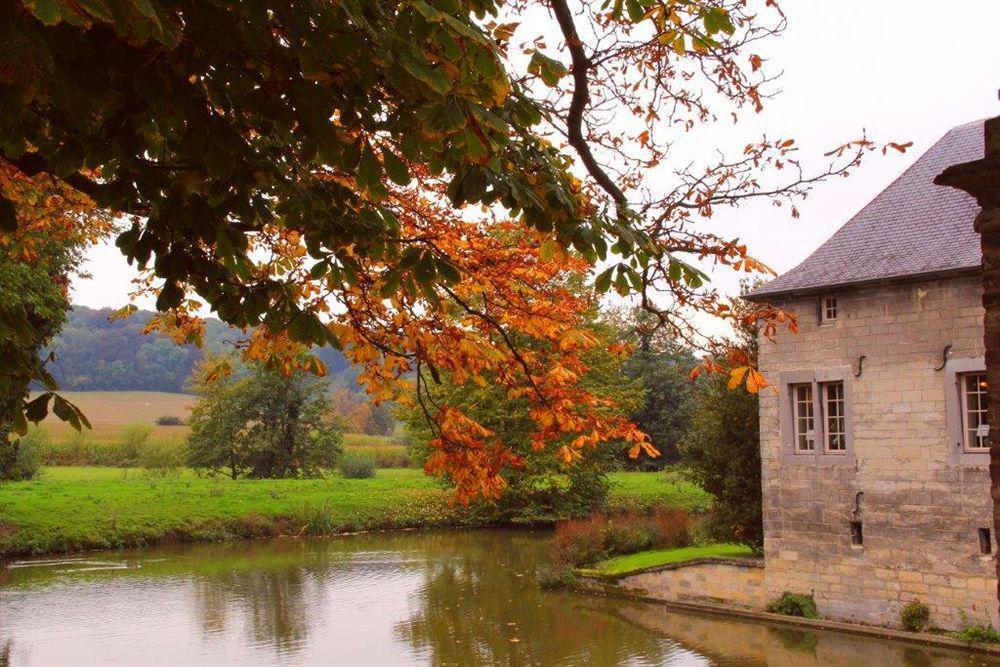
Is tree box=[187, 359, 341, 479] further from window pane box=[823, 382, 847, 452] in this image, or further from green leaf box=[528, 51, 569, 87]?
green leaf box=[528, 51, 569, 87]

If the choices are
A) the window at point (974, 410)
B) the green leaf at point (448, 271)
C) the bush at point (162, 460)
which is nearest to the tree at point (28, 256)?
the green leaf at point (448, 271)

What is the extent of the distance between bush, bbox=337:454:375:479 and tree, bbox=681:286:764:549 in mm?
25243

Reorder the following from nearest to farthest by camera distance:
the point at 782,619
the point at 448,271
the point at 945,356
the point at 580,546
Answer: the point at 448,271 < the point at 945,356 < the point at 782,619 < the point at 580,546

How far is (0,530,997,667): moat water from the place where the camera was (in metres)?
14.3

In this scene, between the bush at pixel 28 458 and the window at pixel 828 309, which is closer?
the window at pixel 828 309

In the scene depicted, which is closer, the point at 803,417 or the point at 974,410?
the point at 974,410

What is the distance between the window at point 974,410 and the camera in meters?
14.5

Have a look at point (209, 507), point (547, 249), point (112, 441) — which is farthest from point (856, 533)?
point (112, 441)

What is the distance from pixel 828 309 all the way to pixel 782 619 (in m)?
4.96

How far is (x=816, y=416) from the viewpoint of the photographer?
16422mm

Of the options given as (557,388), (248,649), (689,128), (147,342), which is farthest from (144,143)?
(147,342)

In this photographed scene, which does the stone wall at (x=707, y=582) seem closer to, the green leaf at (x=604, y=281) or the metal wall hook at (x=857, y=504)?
the metal wall hook at (x=857, y=504)

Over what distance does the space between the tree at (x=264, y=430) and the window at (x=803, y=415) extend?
27780 mm

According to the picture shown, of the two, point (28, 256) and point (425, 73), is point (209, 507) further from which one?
point (425, 73)
